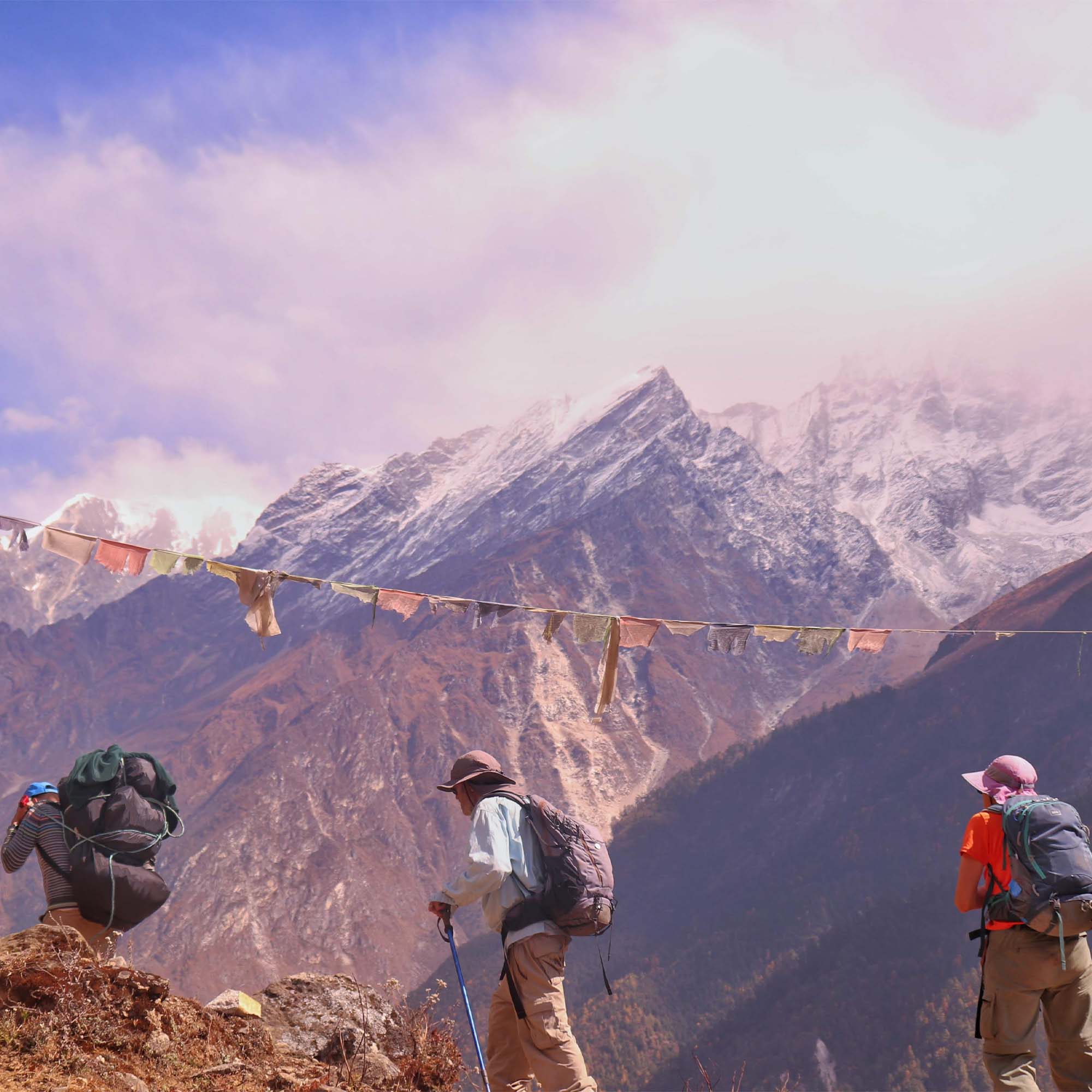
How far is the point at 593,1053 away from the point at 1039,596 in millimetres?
101284

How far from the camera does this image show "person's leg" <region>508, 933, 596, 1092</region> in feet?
20.7

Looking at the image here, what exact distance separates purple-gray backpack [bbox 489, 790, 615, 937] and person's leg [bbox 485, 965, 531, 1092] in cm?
72

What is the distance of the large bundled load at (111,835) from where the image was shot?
7.59 m

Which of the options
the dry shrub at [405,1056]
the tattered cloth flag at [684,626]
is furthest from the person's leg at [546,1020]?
the tattered cloth flag at [684,626]

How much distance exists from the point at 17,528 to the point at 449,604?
4.85 m

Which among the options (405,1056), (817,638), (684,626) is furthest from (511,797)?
(817,638)

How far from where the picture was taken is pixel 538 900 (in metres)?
6.50

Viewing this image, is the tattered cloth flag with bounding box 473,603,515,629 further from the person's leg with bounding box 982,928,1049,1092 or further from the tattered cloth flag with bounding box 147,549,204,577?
the person's leg with bounding box 982,928,1049,1092

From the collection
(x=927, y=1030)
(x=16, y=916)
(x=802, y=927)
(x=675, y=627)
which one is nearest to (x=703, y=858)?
(x=802, y=927)

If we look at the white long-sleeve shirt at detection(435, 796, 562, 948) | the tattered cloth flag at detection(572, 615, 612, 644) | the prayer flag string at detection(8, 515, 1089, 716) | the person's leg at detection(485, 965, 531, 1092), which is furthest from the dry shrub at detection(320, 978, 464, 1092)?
the tattered cloth flag at detection(572, 615, 612, 644)

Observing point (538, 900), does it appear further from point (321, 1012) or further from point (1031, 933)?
point (321, 1012)

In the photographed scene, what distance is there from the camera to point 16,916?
187m

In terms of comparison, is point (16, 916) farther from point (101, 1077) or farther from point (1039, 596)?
point (101, 1077)

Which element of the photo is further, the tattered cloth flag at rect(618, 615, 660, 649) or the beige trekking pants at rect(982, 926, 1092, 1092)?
the tattered cloth flag at rect(618, 615, 660, 649)
